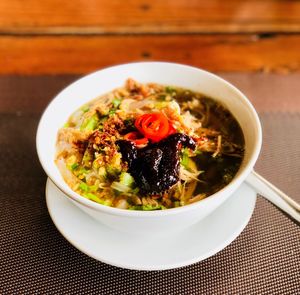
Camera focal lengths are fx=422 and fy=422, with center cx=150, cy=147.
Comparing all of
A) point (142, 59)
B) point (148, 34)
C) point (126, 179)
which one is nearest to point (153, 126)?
point (126, 179)

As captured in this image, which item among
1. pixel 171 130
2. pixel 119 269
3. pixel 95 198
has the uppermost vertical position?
pixel 171 130

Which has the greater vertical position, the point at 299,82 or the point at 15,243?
the point at 299,82

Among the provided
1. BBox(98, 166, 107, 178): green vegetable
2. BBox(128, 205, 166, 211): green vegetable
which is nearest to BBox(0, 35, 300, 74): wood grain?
BBox(98, 166, 107, 178): green vegetable

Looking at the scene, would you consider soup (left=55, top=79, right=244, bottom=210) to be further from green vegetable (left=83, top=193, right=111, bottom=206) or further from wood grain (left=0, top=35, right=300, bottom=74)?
wood grain (left=0, top=35, right=300, bottom=74)

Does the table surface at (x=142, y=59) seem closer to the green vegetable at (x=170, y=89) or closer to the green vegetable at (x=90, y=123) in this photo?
the green vegetable at (x=90, y=123)

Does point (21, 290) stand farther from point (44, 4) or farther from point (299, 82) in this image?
point (44, 4)

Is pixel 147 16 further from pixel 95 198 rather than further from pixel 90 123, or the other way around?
pixel 95 198

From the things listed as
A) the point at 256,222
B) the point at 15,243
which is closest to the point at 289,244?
the point at 256,222
